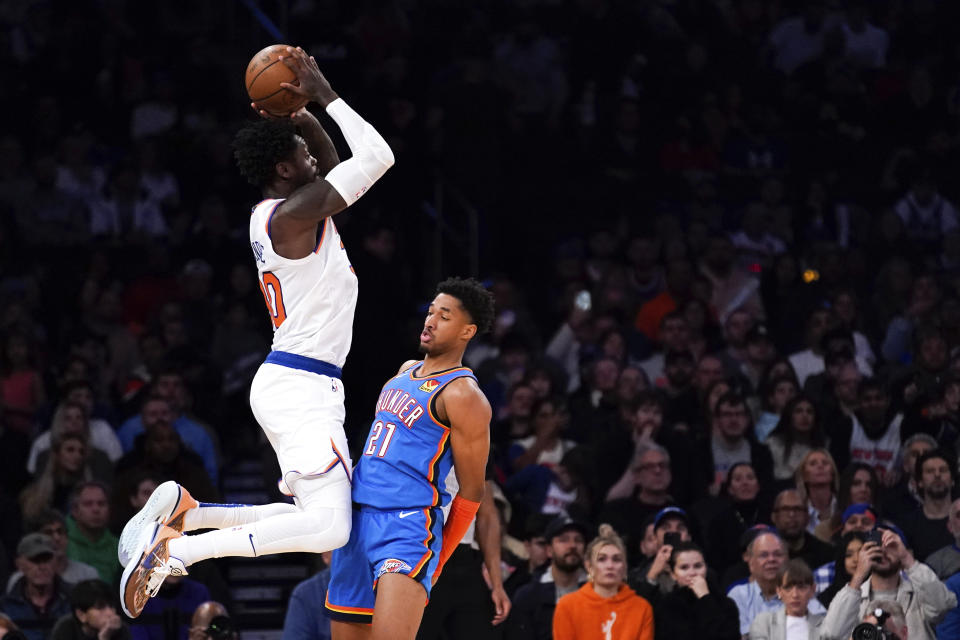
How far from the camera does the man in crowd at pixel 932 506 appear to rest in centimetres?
977

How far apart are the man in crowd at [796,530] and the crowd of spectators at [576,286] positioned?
0.02 m

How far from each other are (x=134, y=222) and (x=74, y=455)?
4.19m

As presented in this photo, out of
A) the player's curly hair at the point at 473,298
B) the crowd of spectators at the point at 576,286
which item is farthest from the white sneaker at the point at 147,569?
the crowd of spectators at the point at 576,286

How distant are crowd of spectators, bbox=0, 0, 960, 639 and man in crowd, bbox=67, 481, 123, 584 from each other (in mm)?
25

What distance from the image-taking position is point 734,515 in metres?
10.3

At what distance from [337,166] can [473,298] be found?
0.82m

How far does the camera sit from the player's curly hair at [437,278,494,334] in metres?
6.76

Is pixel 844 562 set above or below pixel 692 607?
above

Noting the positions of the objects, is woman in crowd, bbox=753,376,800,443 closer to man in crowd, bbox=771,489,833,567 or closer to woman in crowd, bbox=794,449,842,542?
woman in crowd, bbox=794,449,842,542

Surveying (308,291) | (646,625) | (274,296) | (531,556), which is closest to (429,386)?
(308,291)

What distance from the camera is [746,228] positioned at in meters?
14.7

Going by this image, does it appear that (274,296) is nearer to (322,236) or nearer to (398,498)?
(322,236)

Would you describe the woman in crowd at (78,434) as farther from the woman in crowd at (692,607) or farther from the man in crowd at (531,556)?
the woman in crowd at (692,607)

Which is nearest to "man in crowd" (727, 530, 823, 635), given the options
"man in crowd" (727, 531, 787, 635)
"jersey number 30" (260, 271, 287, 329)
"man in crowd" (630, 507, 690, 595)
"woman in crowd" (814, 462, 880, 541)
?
"man in crowd" (727, 531, 787, 635)
